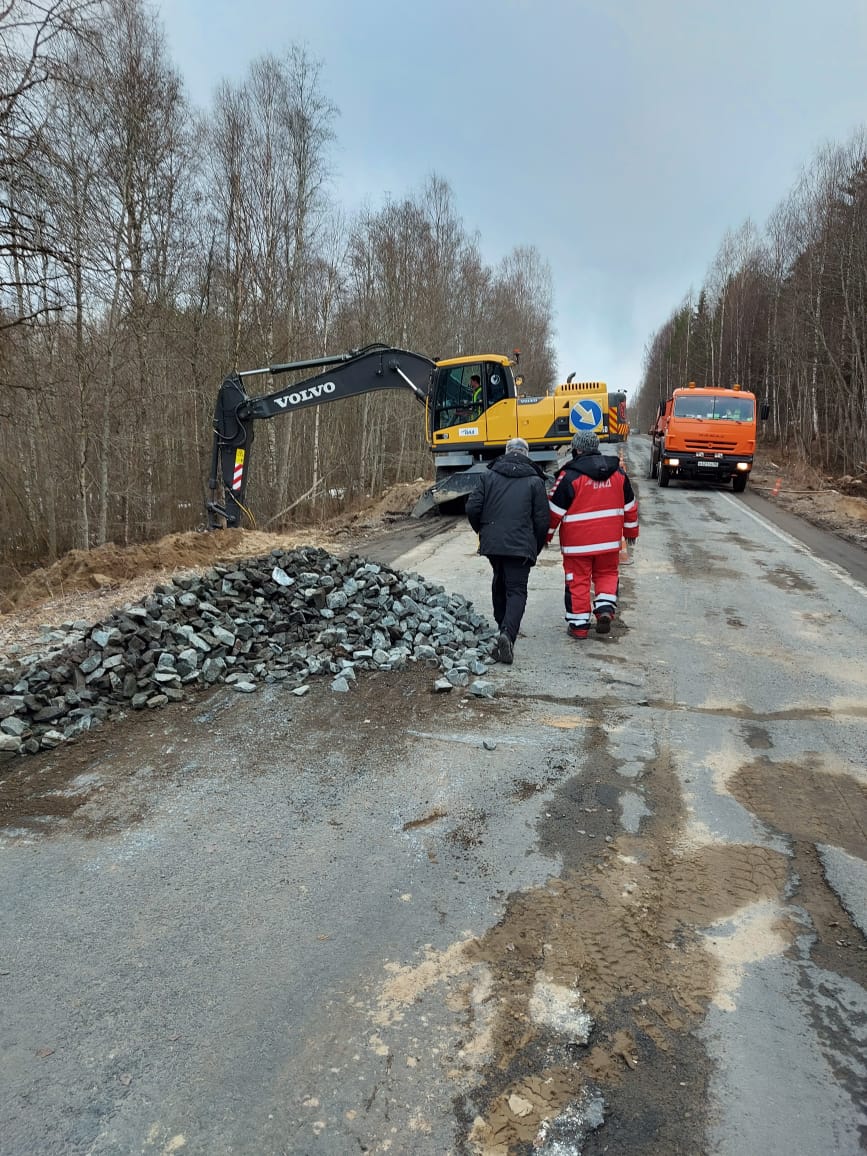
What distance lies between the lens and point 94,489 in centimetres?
1772

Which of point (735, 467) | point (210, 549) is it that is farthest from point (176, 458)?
point (735, 467)

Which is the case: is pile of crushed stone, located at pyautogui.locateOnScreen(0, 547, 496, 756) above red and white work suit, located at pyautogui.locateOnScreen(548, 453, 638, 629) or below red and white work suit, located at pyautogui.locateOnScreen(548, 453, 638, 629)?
below

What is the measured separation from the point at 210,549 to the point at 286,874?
830cm

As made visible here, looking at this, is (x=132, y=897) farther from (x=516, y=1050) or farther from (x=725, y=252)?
(x=725, y=252)

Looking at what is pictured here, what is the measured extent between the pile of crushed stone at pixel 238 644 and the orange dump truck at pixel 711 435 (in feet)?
46.9

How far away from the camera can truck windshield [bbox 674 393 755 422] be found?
63.1 ft

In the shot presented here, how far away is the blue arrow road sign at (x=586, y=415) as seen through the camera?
12.5 metres

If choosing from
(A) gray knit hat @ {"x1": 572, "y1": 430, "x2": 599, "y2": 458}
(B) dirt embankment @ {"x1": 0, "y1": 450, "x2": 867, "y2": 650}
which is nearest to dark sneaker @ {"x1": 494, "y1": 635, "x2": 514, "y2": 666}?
(A) gray knit hat @ {"x1": 572, "y1": 430, "x2": 599, "y2": 458}

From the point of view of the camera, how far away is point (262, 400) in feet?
38.8

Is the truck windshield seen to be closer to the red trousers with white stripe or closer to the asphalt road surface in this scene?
the red trousers with white stripe

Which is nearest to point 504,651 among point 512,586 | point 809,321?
point 512,586

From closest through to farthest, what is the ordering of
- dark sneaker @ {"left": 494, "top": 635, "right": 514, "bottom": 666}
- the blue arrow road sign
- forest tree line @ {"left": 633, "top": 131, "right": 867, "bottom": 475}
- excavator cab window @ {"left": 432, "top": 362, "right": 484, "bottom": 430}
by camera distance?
dark sneaker @ {"left": 494, "top": 635, "right": 514, "bottom": 666} → the blue arrow road sign → excavator cab window @ {"left": 432, "top": 362, "right": 484, "bottom": 430} → forest tree line @ {"left": 633, "top": 131, "right": 867, "bottom": 475}

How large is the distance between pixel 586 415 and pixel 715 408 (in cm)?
853

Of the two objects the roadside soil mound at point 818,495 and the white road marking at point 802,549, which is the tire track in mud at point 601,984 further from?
the roadside soil mound at point 818,495
